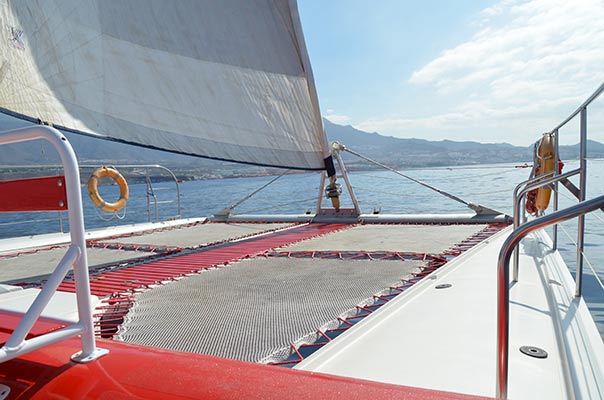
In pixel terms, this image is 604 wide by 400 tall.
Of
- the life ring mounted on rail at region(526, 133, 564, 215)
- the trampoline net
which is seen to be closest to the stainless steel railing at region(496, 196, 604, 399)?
the trampoline net

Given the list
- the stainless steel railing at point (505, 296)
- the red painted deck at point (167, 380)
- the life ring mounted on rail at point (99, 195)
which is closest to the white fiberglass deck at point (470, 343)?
the stainless steel railing at point (505, 296)

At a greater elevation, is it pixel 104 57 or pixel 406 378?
pixel 104 57

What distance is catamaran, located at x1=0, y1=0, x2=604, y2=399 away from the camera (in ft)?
3.41

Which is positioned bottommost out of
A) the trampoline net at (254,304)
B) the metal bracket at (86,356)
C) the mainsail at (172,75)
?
the trampoline net at (254,304)

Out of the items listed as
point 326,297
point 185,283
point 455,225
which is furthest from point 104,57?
point 455,225

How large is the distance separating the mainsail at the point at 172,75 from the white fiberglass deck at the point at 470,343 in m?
2.94

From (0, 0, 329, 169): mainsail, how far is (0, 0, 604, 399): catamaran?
0.02 metres

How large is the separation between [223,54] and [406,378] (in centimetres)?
445

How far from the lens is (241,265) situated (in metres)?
3.59

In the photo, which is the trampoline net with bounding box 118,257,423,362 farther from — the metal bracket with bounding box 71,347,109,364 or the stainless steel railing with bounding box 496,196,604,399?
the stainless steel railing with bounding box 496,196,604,399

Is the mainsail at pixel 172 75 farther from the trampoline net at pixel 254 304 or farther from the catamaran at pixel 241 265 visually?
the trampoline net at pixel 254 304

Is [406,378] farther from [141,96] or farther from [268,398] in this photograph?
[141,96]

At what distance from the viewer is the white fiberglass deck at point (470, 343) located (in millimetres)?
1392

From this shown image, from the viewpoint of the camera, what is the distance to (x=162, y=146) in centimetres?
415
